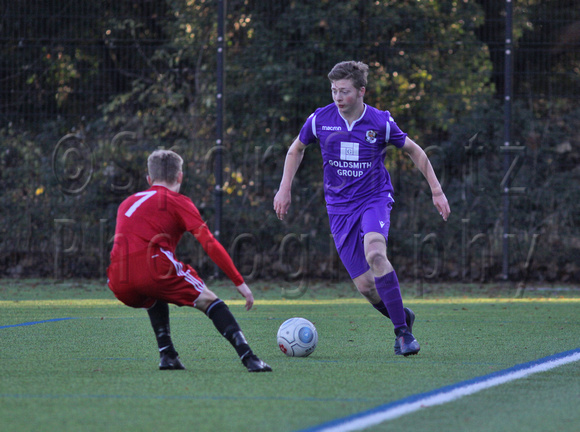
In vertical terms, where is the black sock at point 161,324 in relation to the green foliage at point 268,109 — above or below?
below

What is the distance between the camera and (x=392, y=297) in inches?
229

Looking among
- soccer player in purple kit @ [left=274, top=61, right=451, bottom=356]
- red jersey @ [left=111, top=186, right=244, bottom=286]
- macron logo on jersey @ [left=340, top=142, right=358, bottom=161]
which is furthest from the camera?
macron logo on jersey @ [left=340, top=142, right=358, bottom=161]

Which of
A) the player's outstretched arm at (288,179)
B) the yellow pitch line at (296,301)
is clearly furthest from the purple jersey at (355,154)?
the yellow pitch line at (296,301)

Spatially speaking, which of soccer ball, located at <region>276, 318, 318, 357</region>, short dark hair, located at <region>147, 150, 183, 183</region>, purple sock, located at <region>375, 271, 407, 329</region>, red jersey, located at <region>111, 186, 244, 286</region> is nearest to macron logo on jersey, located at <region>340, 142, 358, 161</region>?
purple sock, located at <region>375, 271, 407, 329</region>

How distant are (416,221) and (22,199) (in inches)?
207

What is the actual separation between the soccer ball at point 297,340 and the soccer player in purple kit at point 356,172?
0.57 metres

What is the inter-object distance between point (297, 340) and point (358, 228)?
929mm

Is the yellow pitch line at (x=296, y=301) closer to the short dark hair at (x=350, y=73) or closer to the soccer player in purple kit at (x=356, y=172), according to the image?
the soccer player in purple kit at (x=356, y=172)

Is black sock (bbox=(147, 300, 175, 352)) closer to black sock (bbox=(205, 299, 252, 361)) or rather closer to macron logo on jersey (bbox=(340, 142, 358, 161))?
black sock (bbox=(205, 299, 252, 361))

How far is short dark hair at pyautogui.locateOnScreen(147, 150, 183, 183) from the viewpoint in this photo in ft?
15.8

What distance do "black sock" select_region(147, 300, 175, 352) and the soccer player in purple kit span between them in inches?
47.7

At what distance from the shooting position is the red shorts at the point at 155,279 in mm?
4695

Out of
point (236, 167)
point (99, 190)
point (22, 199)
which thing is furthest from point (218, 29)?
point (22, 199)

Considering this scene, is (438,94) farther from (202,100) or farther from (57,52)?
(57,52)
